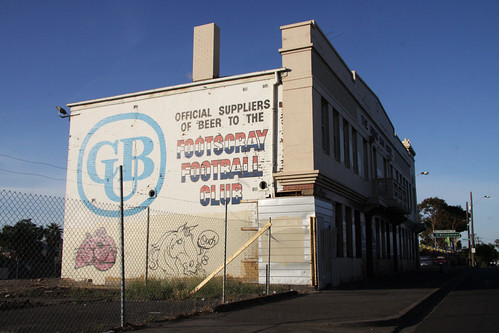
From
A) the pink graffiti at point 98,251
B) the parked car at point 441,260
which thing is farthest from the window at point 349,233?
the parked car at point 441,260

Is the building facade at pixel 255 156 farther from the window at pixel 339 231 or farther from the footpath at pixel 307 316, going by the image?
the footpath at pixel 307 316

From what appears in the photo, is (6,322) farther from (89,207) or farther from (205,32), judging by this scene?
(205,32)

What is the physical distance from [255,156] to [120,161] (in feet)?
22.2

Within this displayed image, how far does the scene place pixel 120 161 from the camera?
20625 mm

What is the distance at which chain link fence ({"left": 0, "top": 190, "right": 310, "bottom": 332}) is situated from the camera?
27.1 feet

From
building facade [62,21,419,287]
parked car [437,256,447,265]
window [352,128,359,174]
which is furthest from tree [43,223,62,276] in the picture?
parked car [437,256,447,265]

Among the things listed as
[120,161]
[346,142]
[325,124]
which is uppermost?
[325,124]

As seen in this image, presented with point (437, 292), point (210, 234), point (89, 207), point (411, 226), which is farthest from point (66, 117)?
point (411, 226)

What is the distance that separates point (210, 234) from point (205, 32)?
9.44 metres

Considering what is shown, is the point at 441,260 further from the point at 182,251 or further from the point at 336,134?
the point at 182,251

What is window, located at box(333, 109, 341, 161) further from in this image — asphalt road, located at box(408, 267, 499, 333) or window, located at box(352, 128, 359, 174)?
asphalt road, located at box(408, 267, 499, 333)

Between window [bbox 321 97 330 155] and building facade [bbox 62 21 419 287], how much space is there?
0.06 metres

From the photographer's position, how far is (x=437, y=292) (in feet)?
52.5

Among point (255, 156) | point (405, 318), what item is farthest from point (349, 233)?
point (405, 318)
